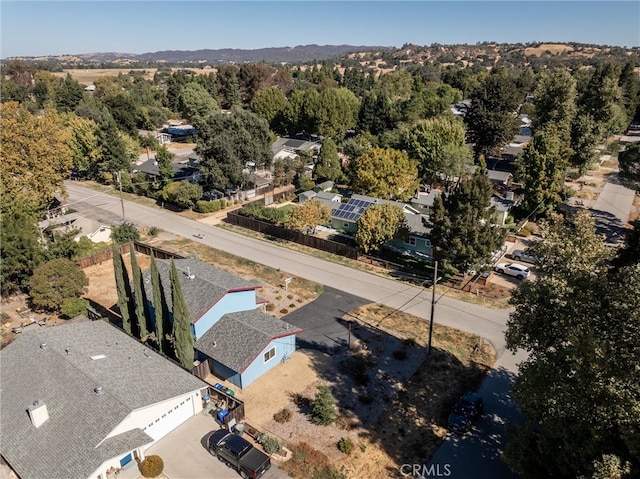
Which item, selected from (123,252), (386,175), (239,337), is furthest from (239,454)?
(386,175)

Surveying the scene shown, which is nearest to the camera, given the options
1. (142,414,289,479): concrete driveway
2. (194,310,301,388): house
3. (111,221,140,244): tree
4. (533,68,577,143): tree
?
(142,414,289,479): concrete driveway

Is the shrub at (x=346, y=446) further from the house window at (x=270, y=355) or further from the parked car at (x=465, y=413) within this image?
the house window at (x=270, y=355)

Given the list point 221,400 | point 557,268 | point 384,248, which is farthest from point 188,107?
point 557,268

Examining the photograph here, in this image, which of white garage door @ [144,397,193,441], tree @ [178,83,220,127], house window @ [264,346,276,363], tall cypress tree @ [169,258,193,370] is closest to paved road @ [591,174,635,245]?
house window @ [264,346,276,363]

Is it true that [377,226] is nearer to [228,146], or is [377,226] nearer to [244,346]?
[244,346]

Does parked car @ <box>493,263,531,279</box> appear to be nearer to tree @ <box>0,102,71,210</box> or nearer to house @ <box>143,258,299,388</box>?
house @ <box>143,258,299,388</box>

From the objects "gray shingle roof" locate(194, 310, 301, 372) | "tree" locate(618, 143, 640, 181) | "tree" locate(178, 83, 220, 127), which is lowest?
"gray shingle roof" locate(194, 310, 301, 372)

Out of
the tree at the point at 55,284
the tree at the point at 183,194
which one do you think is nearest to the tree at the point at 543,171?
the tree at the point at 183,194
